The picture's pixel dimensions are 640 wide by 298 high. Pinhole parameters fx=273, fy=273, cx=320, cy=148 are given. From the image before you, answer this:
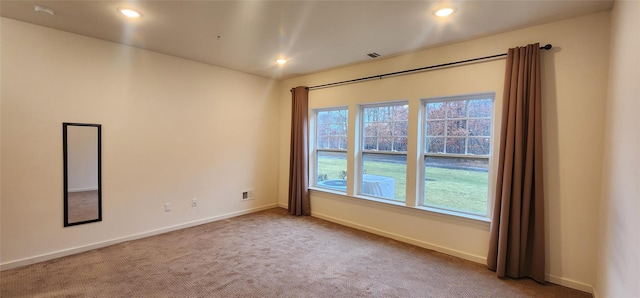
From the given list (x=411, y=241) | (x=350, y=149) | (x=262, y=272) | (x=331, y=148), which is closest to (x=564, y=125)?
(x=411, y=241)

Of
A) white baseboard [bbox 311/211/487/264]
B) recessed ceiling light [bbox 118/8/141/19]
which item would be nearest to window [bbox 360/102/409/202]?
white baseboard [bbox 311/211/487/264]

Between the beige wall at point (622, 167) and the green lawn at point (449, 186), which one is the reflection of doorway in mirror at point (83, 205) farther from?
the beige wall at point (622, 167)

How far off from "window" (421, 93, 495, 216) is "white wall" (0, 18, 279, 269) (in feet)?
9.79

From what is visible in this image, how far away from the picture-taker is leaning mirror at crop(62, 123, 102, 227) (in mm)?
3109

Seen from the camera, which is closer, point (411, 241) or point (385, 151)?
point (411, 241)

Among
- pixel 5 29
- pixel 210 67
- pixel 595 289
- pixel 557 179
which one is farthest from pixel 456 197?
pixel 5 29

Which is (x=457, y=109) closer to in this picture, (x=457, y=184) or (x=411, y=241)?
(x=457, y=184)

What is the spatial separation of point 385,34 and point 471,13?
84cm

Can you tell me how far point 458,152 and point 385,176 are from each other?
1.09 m

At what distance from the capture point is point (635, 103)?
1.58 metres

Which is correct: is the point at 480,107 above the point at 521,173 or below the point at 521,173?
above

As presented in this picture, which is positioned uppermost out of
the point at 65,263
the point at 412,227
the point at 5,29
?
the point at 5,29

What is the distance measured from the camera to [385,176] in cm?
407

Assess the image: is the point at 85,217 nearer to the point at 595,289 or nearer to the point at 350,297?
the point at 350,297
